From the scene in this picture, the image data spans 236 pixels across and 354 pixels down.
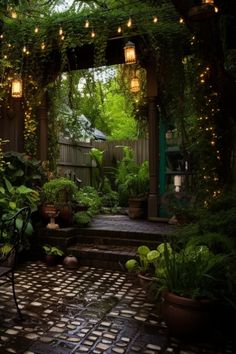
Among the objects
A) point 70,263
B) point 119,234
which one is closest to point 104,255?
point 70,263

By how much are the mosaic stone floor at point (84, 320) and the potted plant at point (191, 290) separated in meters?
0.15

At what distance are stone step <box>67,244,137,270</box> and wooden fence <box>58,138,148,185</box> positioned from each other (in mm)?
4157

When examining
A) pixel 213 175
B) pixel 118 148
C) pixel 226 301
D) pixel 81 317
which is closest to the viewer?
pixel 226 301

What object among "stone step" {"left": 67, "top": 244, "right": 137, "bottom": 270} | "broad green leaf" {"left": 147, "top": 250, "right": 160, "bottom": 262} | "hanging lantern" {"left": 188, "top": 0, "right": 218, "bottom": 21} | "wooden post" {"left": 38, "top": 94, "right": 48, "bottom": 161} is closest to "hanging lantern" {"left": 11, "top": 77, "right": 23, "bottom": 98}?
"wooden post" {"left": 38, "top": 94, "right": 48, "bottom": 161}

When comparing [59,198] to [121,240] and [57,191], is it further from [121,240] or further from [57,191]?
[121,240]

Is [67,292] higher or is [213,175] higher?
[213,175]

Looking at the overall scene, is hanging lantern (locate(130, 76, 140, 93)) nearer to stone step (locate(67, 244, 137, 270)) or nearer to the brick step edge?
the brick step edge

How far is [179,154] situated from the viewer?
6664mm

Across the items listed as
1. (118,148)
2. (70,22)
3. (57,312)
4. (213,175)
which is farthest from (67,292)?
(118,148)

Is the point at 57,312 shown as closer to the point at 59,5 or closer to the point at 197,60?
the point at 197,60

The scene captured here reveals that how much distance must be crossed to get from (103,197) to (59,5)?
4825 mm

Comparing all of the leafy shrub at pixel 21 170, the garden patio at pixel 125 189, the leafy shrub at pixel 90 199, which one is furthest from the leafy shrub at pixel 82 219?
the leafy shrub at pixel 21 170

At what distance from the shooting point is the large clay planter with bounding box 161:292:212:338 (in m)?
2.65

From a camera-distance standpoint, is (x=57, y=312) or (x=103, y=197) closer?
(x=57, y=312)
